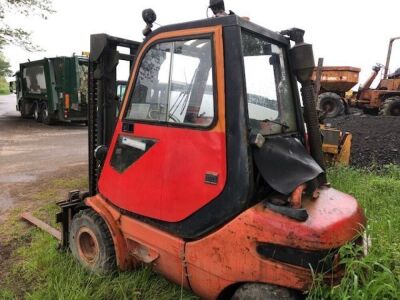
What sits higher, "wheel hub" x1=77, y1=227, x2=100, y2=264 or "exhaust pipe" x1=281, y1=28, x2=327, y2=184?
"exhaust pipe" x1=281, y1=28, x2=327, y2=184

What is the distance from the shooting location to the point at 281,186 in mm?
2352

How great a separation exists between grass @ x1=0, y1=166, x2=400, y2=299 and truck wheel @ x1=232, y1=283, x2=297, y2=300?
151 millimetres

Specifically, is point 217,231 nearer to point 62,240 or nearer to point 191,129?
point 191,129

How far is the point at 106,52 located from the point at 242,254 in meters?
2.06

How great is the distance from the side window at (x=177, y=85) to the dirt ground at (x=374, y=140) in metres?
5.80

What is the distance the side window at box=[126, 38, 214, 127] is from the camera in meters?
2.55

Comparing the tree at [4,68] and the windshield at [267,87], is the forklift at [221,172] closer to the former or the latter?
the windshield at [267,87]

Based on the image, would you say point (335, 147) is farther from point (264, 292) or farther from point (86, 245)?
point (264, 292)

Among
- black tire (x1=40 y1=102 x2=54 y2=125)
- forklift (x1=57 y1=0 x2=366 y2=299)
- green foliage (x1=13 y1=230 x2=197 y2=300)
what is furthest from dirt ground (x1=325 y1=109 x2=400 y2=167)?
black tire (x1=40 y1=102 x2=54 y2=125)

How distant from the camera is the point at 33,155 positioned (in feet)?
29.2

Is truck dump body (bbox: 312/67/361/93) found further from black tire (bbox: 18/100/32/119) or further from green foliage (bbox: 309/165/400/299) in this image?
green foliage (bbox: 309/165/400/299)

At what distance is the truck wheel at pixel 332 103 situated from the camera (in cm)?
1627

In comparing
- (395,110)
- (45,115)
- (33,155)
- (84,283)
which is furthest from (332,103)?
(84,283)

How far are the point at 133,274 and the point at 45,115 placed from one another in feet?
42.6
